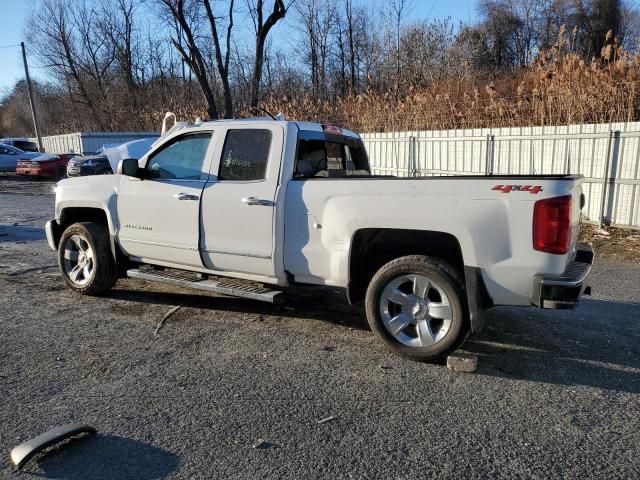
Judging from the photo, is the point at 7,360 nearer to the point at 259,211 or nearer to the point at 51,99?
the point at 259,211

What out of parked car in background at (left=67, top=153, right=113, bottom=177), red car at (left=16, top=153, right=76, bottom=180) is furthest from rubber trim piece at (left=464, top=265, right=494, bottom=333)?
red car at (left=16, top=153, right=76, bottom=180)

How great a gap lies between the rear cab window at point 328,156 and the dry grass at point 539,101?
7.35 meters

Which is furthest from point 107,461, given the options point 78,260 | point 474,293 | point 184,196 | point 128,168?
point 78,260

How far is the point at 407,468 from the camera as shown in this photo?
268cm

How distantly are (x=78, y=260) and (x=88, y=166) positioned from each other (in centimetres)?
1494

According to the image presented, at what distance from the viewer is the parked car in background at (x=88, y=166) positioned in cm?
1914

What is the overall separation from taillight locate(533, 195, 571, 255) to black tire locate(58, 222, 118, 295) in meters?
4.37

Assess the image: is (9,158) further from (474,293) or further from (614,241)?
(474,293)

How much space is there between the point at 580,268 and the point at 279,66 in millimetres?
40333

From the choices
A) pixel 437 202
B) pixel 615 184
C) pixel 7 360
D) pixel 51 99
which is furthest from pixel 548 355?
pixel 51 99

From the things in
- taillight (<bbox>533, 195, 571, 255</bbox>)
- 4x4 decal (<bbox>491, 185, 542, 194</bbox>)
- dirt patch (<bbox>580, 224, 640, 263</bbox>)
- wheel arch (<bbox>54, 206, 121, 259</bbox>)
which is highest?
4x4 decal (<bbox>491, 185, 542, 194</bbox>)

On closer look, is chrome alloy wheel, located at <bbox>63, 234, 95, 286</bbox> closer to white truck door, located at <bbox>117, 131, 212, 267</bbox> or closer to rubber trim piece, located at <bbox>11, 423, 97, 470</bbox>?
white truck door, located at <bbox>117, 131, 212, 267</bbox>

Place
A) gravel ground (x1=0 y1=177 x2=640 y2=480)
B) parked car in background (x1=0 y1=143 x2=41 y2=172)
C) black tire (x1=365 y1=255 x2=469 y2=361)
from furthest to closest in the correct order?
parked car in background (x1=0 y1=143 x2=41 y2=172), black tire (x1=365 y1=255 x2=469 y2=361), gravel ground (x1=0 y1=177 x2=640 y2=480)

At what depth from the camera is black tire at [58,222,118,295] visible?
560 cm
